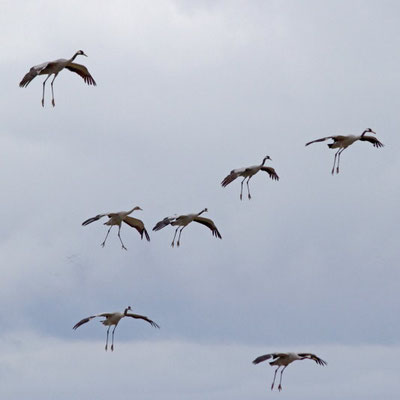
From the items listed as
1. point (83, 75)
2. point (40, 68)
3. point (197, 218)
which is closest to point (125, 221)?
point (197, 218)

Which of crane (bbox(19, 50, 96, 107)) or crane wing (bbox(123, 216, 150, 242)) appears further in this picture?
crane wing (bbox(123, 216, 150, 242))

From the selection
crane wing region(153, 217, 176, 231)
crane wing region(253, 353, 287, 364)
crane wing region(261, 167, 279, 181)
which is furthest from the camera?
crane wing region(261, 167, 279, 181)

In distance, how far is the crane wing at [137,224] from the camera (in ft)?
279

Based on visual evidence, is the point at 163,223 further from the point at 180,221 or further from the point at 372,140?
the point at 372,140

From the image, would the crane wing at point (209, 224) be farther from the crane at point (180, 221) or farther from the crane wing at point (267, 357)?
the crane wing at point (267, 357)

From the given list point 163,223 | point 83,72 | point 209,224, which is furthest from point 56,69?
point 209,224

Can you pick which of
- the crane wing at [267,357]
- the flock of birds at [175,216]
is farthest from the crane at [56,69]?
the crane wing at [267,357]

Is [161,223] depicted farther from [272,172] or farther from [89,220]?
[272,172]

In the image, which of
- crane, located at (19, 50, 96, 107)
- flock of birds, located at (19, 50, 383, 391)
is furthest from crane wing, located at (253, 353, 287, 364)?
crane, located at (19, 50, 96, 107)

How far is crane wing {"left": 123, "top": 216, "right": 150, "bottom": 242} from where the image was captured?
85125 mm

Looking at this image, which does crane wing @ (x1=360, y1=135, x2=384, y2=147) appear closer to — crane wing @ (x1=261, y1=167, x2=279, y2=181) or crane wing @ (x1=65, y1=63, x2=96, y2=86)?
crane wing @ (x1=261, y1=167, x2=279, y2=181)

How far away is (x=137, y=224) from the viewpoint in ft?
282

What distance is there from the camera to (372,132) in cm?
8156

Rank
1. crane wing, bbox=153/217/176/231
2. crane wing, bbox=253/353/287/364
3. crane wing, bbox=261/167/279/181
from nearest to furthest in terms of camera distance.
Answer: crane wing, bbox=253/353/287/364 < crane wing, bbox=153/217/176/231 < crane wing, bbox=261/167/279/181
